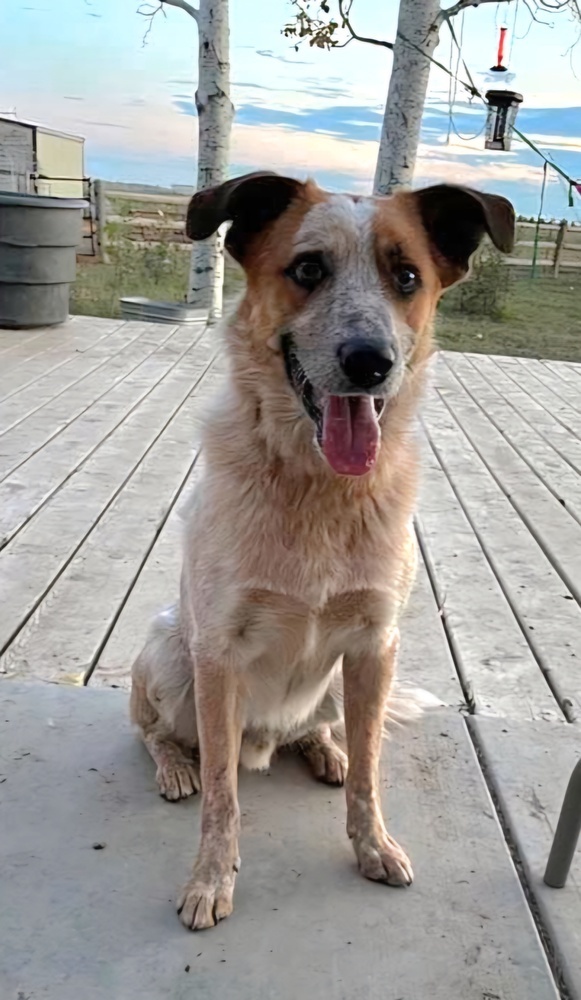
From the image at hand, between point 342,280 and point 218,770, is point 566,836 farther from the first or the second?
point 342,280

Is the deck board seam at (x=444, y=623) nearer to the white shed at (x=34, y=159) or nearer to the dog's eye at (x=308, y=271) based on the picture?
the dog's eye at (x=308, y=271)

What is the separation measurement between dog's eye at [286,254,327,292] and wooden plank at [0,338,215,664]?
1.16 meters

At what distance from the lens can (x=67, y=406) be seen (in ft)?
14.2

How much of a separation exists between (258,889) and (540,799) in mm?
596

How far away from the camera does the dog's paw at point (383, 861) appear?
1.44 meters

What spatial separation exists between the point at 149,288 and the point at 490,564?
7.60 meters

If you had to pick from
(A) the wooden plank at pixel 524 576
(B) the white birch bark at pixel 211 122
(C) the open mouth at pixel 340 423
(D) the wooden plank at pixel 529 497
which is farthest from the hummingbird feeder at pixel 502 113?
(C) the open mouth at pixel 340 423

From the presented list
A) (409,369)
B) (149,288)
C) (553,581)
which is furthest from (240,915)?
(149,288)

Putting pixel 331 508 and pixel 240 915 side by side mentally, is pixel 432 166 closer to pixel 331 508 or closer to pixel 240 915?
pixel 331 508

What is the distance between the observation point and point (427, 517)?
3.22 meters

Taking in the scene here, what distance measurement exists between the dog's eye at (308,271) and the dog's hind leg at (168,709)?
70 centimetres

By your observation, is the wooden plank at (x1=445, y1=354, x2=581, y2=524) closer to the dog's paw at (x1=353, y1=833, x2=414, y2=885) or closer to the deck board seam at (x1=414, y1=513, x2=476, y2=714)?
the deck board seam at (x1=414, y1=513, x2=476, y2=714)

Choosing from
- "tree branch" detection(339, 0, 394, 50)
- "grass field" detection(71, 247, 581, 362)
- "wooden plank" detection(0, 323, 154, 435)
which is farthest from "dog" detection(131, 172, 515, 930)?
"grass field" detection(71, 247, 581, 362)

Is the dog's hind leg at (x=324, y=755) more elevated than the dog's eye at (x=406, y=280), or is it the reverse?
the dog's eye at (x=406, y=280)
